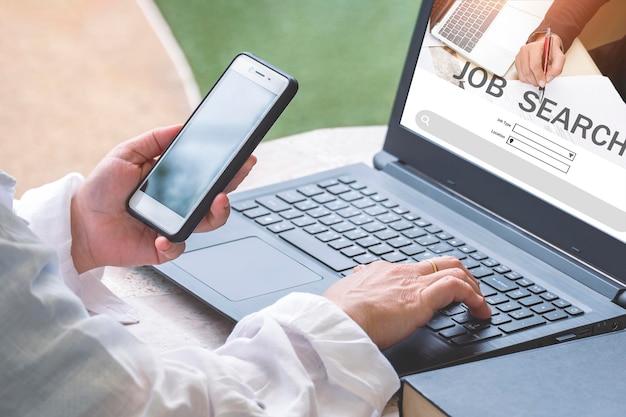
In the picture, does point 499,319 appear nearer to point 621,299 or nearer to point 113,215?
point 621,299

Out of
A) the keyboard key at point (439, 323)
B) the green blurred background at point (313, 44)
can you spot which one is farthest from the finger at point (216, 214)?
the green blurred background at point (313, 44)

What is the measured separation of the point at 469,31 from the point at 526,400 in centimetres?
52

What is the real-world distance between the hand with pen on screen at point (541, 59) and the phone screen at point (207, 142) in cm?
32

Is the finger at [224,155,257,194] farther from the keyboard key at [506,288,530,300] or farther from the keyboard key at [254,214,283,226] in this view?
the keyboard key at [506,288,530,300]

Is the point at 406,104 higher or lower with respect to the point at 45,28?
higher

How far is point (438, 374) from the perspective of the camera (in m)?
0.79

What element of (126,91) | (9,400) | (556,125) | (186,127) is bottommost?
(126,91)

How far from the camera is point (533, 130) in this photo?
1.08 metres

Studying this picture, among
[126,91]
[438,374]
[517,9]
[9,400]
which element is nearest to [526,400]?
[438,374]

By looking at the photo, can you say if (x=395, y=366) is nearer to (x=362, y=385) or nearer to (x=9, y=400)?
(x=362, y=385)

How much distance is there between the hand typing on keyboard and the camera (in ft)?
2.77

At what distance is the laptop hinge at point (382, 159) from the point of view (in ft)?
4.18

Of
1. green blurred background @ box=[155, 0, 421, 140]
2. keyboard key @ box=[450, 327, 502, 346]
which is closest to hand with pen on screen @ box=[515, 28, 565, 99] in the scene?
keyboard key @ box=[450, 327, 502, 346]

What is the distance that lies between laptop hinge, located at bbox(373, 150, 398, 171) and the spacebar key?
0.22 meters
